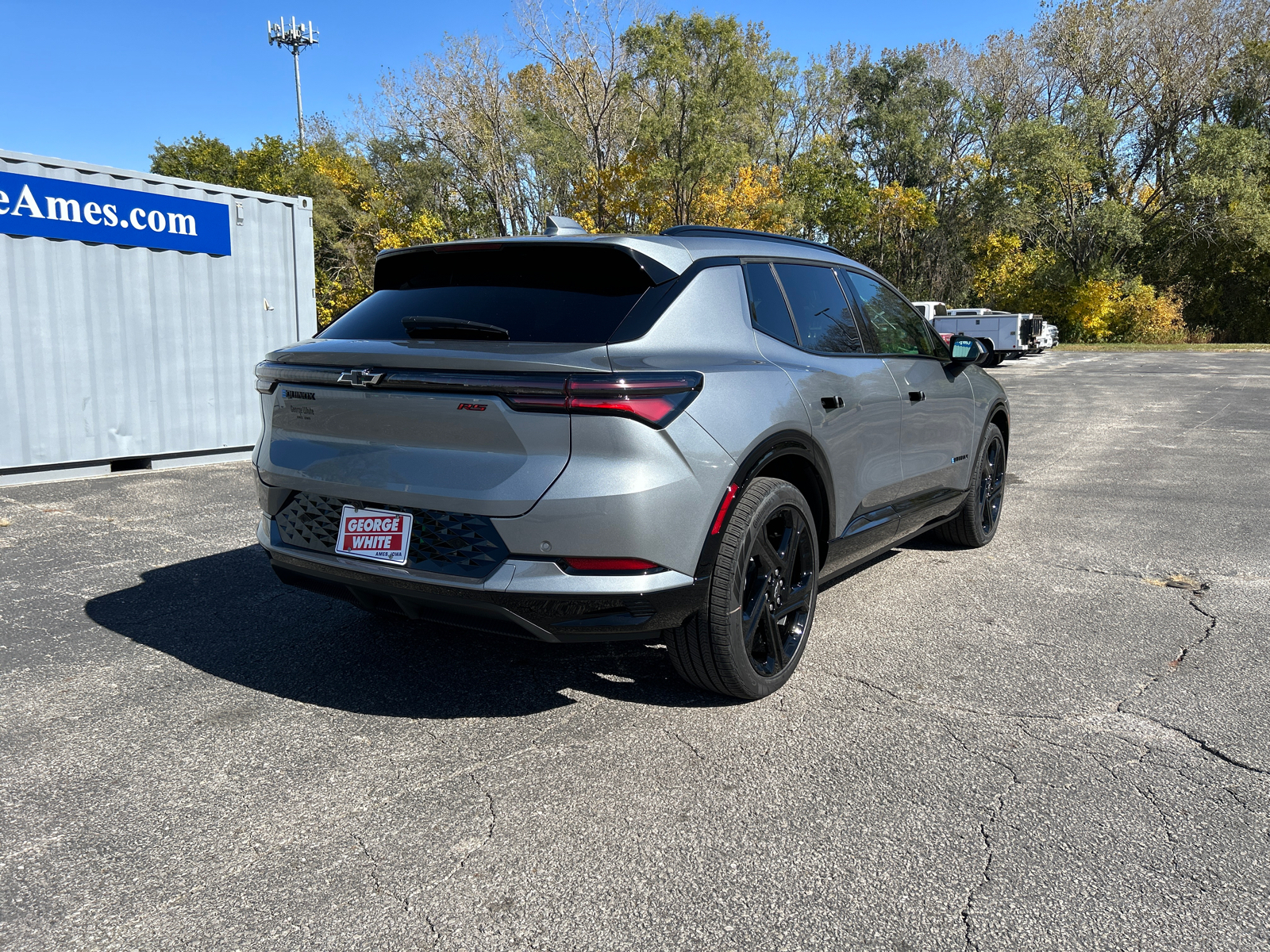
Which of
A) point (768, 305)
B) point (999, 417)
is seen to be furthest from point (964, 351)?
point (768, 305)

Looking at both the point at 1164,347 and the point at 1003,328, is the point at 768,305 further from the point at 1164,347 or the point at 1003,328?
the point at 1164,347

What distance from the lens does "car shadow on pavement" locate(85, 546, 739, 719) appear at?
3.42 m

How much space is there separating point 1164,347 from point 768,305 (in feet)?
137

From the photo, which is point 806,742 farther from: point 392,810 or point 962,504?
point 962,504

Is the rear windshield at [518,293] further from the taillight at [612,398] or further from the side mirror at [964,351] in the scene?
the side mirror at [964,351]

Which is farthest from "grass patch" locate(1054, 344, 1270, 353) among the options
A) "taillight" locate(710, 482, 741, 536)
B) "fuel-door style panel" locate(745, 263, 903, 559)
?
"taillight" locate(710, 482, 741, 536)

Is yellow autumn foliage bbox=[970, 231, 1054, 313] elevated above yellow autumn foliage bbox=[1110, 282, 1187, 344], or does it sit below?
above

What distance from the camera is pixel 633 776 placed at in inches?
113

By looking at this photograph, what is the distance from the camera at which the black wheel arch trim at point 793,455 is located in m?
3.05

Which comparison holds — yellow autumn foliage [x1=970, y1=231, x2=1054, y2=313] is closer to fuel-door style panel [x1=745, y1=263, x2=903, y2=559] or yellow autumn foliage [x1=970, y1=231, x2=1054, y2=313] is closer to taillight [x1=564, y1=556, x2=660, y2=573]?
fuel-door style panel [x1=745, y1=263, x2=903, y2=559]

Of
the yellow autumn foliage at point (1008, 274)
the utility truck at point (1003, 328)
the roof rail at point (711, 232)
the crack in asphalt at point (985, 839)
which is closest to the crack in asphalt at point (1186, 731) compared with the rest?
the crack in asphalt at point (985, 839)

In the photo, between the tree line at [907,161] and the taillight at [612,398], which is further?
the tree line at [907,161]

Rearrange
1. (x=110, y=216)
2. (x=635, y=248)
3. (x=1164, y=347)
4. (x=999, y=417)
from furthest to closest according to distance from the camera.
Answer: (x=1164, y=347) < (x=110, y=216) < (x=999, y=417) < (x=635, y=248)

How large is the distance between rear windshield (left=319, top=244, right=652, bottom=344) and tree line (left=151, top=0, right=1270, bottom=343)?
103 feet
